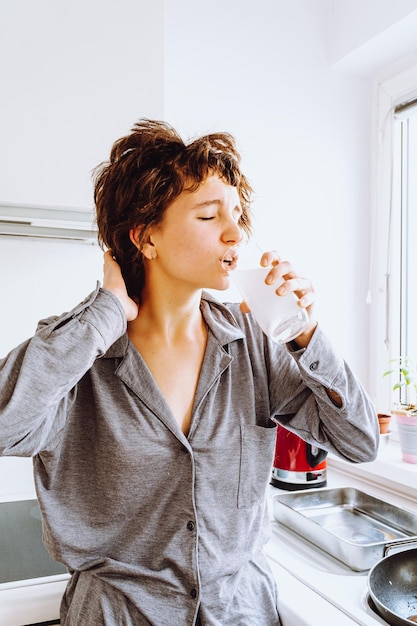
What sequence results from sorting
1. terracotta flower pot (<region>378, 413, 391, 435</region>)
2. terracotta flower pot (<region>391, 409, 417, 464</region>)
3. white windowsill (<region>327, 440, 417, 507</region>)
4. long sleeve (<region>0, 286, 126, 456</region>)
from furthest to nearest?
terracotta flower pot (<region>378, 413, 391, 435</region>)
terracotta flower pot (<region>391, 409, 417, 464</region>)
white windowsill (<region>327, 440, 417, 507</region>)
long sleeve (<region>0, 286, 126, 456</region>)

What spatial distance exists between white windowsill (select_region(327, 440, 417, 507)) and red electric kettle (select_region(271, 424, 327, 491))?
0.10 meters

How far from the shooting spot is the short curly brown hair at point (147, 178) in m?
1.18

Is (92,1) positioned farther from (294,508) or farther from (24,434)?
(294,508)

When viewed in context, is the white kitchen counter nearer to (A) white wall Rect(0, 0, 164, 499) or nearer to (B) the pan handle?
(B) the pan handle

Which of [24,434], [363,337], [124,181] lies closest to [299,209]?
[363,337]

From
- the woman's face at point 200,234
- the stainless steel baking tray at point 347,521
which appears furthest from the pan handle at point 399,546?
the woman's face at point 200,234

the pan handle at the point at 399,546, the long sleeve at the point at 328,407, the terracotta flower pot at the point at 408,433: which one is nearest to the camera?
the long sleeve at the point at 328,407

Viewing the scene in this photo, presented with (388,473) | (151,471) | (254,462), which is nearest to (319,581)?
(254,462)

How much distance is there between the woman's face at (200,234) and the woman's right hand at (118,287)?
90 millimetres

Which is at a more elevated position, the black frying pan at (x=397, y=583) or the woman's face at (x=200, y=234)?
the woman's face at (x=200, y=234)

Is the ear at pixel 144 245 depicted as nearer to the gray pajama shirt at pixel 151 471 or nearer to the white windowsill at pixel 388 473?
the gray pajama shirt at pixel 151 471

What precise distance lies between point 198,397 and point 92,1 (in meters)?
1.10

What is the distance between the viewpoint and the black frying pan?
1199 millimetres

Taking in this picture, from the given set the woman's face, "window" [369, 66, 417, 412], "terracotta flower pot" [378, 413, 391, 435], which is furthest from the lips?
"window" [369, 66, 417, 412]
